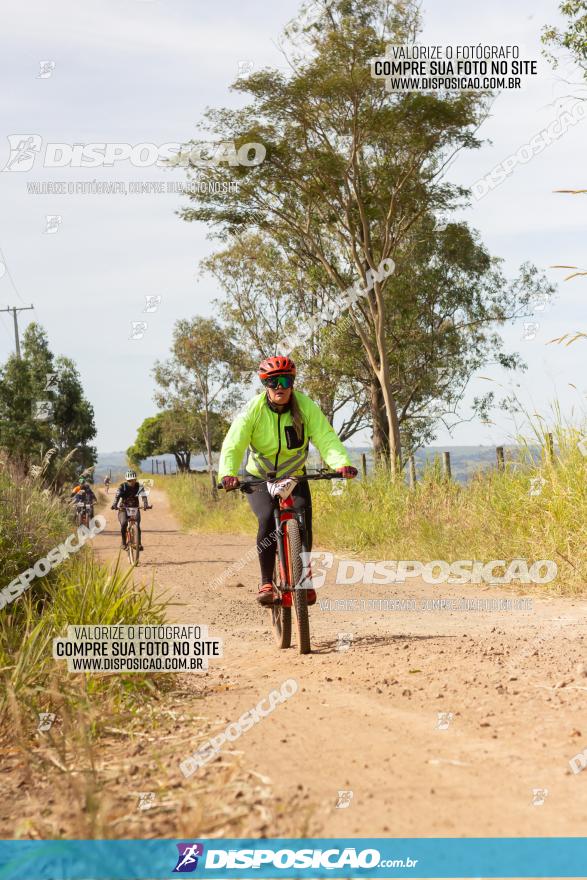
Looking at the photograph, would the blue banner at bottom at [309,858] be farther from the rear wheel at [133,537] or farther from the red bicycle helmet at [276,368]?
the rear wheel at [133,537]

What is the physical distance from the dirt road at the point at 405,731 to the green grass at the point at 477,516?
5.45 feet

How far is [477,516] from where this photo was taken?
11141 mm

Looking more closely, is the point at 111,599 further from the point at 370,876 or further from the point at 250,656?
the point at 370,876

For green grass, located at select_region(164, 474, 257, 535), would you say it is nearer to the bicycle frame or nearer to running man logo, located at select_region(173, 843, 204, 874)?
the bicycle frame

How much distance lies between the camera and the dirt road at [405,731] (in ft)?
9.87

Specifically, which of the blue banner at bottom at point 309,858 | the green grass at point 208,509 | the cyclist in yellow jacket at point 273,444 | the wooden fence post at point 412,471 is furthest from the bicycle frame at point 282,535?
the green grass at point 208,509

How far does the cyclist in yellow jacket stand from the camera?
22.1 ft

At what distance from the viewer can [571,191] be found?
22.1ft

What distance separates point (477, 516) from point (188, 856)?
865cm

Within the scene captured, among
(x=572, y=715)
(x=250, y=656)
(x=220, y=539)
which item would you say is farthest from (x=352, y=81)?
(x=572, y=715)

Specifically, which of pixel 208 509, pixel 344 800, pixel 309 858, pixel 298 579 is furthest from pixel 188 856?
pixel 208 509

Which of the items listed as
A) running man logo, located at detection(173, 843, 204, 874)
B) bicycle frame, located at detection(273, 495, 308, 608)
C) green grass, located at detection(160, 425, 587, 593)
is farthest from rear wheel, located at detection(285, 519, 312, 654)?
green grass, located at detection(160, 425, 587, 593)

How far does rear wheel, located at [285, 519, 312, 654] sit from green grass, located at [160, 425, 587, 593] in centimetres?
350

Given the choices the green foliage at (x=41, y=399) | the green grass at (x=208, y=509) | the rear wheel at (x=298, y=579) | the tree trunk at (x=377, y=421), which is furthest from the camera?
the green foliage at (x=41, y=399)
